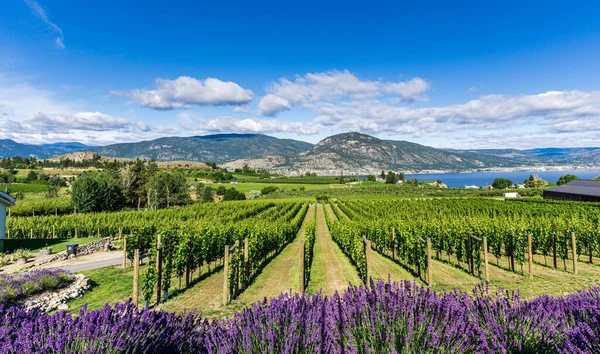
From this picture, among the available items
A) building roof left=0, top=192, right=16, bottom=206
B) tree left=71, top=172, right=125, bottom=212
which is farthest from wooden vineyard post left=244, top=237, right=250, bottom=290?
tree left=71, top=172, right=125, bottom=212

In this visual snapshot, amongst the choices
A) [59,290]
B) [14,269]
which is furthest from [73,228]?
[59,290]

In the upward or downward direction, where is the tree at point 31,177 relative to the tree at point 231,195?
upward

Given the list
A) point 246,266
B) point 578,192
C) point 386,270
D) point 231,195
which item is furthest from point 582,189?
point 231,195

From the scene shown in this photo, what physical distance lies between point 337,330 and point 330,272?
28.5 ft

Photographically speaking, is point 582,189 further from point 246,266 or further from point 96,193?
point 96,193

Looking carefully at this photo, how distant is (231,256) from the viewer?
27.8 ft

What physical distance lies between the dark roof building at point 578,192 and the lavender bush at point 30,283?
5159cm

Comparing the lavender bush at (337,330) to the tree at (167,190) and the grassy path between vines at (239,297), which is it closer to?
the grassy path between vines at (239,297)

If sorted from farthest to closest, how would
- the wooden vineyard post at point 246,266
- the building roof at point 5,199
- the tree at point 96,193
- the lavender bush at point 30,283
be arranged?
the tree at point 96,193 → the building roof at point 5,199 → the wooden vineyard post at point 246,266 → the lavender bush at point 30,283

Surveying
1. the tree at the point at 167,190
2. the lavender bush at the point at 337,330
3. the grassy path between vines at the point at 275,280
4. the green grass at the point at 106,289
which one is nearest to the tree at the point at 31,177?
the tree at the point at 167,190

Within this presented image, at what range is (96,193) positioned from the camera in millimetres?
42938

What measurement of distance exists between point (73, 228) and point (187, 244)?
2142 centimetres

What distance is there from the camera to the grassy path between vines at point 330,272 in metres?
9.25

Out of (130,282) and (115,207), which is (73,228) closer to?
(130,282)
